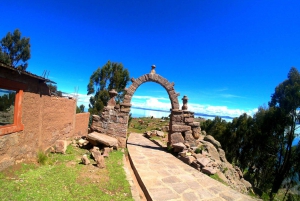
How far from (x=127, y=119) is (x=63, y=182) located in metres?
5.31

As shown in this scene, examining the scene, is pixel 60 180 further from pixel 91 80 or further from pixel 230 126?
pixel 230 126

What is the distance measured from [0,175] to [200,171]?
693 centimetres

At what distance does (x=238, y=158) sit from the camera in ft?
76.6

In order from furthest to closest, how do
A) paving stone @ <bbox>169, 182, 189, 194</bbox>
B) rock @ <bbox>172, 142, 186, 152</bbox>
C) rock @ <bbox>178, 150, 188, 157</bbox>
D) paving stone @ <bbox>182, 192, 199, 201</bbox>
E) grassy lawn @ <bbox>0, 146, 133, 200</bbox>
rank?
rock @ <bbox>172, 142, 186, 152</bbox> → rock @ <bbox>178, 150, 188, 157</bbox> → paving stone @ <bbox>169, 182, 189, 194</bbox> → paving stone @ <bbox>182, 192, 199, 201</bbox> → grassy lawn @ <bbox>0, 146, 133, 200</bbox>

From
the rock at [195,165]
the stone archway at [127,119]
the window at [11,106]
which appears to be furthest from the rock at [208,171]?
the window at [11,106]

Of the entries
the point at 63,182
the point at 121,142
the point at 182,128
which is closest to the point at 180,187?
the point at 63,182

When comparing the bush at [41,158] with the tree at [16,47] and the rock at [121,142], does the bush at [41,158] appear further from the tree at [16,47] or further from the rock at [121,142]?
the tree at [16,47]

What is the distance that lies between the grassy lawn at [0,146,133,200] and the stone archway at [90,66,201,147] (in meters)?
3.22

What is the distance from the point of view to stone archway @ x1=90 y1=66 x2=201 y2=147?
31.5 ft

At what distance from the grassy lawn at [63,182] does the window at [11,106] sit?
4.33 ft

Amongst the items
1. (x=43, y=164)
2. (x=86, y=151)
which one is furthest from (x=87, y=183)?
(x=86, y=151)

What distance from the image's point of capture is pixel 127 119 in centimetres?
977

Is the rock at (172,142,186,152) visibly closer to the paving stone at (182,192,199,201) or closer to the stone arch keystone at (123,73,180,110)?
the stone arch keystone at (123,73,180,110)

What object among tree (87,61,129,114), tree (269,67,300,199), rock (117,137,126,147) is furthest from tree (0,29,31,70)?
tree (269,67,300,199)
